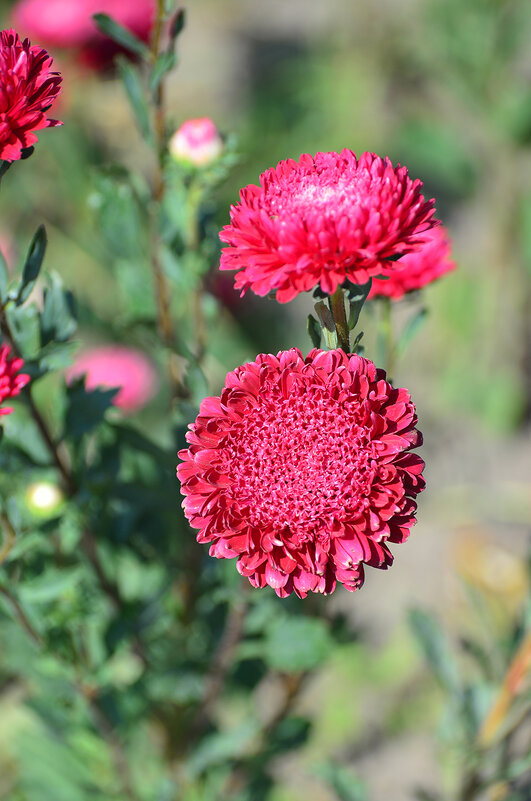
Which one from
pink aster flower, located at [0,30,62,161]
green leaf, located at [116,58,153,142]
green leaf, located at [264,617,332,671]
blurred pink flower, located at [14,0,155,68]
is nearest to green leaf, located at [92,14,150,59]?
green leaf, located at [116,58,153,142]

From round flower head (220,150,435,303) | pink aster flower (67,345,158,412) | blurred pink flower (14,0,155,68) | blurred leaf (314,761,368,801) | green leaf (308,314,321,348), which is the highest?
blurred pink flower (14,0,155,68)

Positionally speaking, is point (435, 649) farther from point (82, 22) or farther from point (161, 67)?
point (82, 22)

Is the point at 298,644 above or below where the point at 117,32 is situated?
below

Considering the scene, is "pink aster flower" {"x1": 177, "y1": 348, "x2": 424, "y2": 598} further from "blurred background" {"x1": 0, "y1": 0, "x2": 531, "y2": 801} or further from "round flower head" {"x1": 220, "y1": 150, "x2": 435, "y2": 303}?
"blurred background" {"x1": 0, "y1": 0, "x2": 531, "y2": 801}

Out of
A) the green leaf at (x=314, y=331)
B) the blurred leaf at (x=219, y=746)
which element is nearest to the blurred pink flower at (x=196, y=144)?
the green leaf at (x=314, y=331)

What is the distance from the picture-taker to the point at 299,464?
442 millimetres

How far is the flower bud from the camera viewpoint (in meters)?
0.62

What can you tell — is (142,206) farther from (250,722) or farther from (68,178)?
(68,178)

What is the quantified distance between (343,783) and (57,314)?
58cm

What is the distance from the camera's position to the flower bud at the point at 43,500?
620 mm

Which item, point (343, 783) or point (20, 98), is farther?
point (343, 783)

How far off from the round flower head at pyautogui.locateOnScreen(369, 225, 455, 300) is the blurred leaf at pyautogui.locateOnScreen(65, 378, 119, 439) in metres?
0.23

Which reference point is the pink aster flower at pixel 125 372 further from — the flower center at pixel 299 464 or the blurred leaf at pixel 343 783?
the flower center at pixel 299 464

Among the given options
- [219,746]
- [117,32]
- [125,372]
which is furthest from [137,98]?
[125,372]
